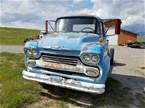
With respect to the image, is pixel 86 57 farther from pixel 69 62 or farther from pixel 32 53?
pixel 32 53

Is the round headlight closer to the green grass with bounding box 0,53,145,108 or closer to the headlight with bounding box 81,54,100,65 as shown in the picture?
the headlight with bounding box 81,54,100,65

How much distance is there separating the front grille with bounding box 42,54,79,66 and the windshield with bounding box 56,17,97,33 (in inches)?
65.2

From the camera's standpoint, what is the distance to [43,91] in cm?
724

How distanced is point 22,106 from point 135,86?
469 centimetres

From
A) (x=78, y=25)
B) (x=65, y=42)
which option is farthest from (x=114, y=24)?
(x=65, y=42)

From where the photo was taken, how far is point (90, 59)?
229 inches

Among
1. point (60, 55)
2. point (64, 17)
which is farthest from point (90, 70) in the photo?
point (64, 17)

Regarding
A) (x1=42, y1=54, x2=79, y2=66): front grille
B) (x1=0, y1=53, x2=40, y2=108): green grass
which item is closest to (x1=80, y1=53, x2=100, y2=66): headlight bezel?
(x1=42, y1=54, x2=79, y2=66): front grille

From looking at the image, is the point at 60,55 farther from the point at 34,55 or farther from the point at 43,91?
the point at 43,91

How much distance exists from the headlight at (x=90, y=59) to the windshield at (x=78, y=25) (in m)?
1.88

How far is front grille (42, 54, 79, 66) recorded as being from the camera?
6.03 meters

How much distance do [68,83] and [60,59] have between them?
0.65 m

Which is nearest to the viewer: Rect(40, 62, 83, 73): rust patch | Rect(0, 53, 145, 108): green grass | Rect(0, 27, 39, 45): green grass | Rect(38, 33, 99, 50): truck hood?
Rect(40, 62, 83, 73): rust patch

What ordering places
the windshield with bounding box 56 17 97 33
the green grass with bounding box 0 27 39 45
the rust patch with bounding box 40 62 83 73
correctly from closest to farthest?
the rust patch with bounding box 40 62 83 73 < the windshield with bounding box 56 17 97 33 < the green grass with bounding box 0 27 39 45
